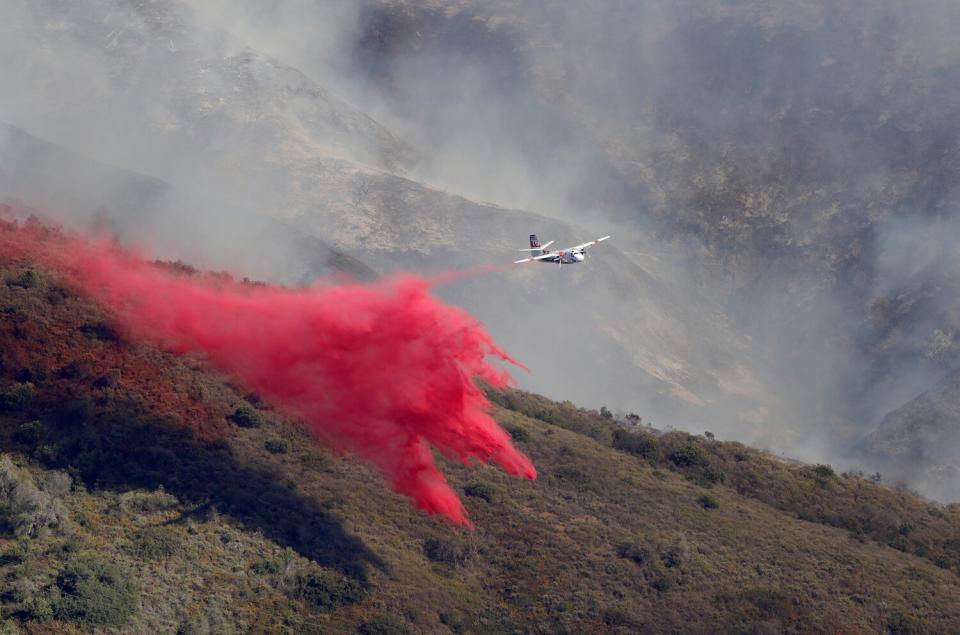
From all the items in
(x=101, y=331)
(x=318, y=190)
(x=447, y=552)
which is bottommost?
(x=447, y=552)

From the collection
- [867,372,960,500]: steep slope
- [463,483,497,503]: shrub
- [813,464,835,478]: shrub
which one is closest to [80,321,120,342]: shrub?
[463,483,497,503]: shrub

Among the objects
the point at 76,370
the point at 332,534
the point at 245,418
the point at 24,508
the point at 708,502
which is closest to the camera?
the point at 24,508

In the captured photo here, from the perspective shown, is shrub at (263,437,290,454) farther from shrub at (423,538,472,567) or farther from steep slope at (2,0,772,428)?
steep slope at (2,0,772,428)

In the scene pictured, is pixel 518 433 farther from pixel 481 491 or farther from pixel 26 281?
pixel 26 281

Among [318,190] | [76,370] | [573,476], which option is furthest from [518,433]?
[318,190]

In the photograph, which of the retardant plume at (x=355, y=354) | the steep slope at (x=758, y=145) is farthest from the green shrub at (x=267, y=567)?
the steep slope at (x=758, y=145)

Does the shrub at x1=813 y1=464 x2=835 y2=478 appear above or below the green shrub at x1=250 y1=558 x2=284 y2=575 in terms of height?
above

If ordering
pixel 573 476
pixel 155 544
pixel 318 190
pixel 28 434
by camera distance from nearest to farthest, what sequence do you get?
pixel 155 544 < pixel 28 434 < pixel 573 476 < pixel 318 190
